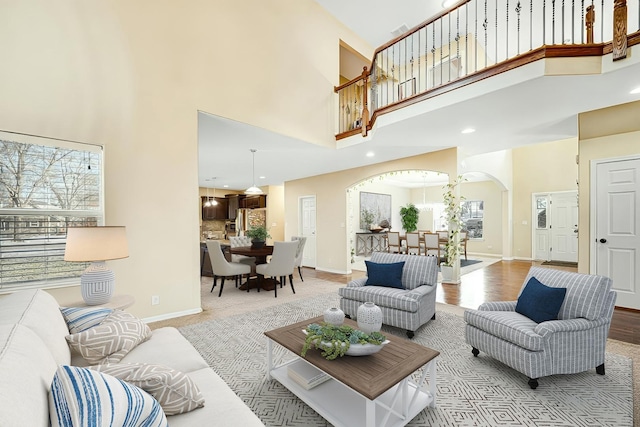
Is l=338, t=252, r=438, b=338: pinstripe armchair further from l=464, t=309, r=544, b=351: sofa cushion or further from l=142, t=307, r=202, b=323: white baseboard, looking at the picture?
l=142, t=307, r=202, b=323: white baseboard

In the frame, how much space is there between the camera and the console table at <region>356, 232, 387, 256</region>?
9.21 metres

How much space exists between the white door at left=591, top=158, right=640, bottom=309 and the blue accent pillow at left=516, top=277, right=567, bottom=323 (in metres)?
2.63

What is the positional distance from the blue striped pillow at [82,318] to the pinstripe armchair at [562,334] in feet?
9.40

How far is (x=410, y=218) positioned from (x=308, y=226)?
4.10 m

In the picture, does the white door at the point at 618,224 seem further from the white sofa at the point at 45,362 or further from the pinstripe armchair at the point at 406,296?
the white sofa at the point at 45,362

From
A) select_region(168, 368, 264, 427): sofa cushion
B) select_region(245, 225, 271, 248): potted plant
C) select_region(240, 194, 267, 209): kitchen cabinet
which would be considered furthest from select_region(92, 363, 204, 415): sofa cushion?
select_region(240, 194, 267, 209): kitchen cabinet

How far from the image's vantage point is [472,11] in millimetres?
5664

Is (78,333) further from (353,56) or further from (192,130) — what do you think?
(353,56)

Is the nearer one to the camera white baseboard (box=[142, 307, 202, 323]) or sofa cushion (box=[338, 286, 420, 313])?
sofa cushion (box=[338, 286, 420, 313])

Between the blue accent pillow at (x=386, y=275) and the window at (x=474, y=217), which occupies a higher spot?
the window at (x=474, y=217)

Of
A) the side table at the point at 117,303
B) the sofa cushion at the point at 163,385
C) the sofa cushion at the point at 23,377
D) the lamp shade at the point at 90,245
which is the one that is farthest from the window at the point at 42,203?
the sofa cushion at the point at 163,385

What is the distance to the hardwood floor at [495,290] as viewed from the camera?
3398 mm

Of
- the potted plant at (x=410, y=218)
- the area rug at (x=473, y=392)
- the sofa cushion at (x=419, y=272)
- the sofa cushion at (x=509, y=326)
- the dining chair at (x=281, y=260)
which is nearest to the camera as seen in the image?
the area rug at (x=473, y=392)

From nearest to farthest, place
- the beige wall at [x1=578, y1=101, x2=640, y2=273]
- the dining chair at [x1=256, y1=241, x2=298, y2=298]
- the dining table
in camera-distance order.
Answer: the beige wall at [x1=578, y1=101, x2=640, y2=273] → the dining chair at [x1=256, y1=241, x2=298, y2=298] → the dining table
